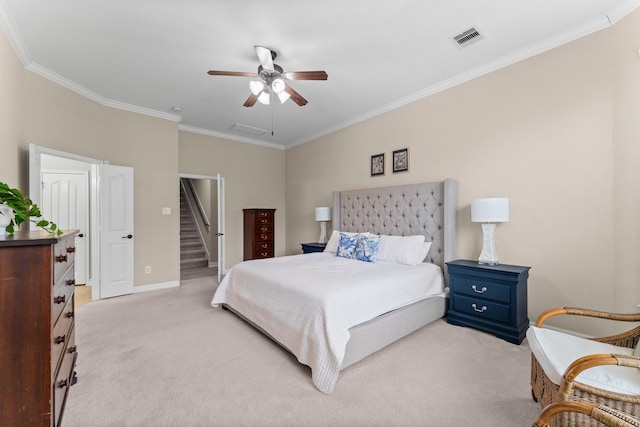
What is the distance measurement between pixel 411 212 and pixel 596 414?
296 cm

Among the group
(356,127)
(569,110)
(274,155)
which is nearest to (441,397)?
(569,110)

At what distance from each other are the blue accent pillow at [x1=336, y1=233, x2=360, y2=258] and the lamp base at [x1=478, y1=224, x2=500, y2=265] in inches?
61.6

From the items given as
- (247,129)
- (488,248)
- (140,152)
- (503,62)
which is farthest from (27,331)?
(247,129)

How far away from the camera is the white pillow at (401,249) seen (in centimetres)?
344

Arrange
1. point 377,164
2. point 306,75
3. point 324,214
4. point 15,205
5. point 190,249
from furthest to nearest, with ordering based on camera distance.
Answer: point 190,249 < point 324,214 < point 377,164 < point 306,75 < point 15,205

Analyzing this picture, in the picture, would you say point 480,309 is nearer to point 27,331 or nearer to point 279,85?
point 279,85

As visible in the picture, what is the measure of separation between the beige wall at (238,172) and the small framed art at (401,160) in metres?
3.28

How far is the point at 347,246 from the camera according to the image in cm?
392

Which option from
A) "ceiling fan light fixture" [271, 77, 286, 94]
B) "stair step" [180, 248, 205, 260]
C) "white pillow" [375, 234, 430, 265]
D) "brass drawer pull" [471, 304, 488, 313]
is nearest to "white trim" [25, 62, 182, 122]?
"ceiling fan light fixture" [271, 77, 286, 94]

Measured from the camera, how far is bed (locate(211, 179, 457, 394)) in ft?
6.94

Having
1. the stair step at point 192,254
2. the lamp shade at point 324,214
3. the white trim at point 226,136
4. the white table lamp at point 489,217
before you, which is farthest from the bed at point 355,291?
the stair step at point 192,254

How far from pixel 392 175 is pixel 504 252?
1.88 metres

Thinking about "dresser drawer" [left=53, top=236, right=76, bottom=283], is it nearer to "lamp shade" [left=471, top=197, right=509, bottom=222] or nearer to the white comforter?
the white comforter

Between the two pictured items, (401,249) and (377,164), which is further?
(377,164)
